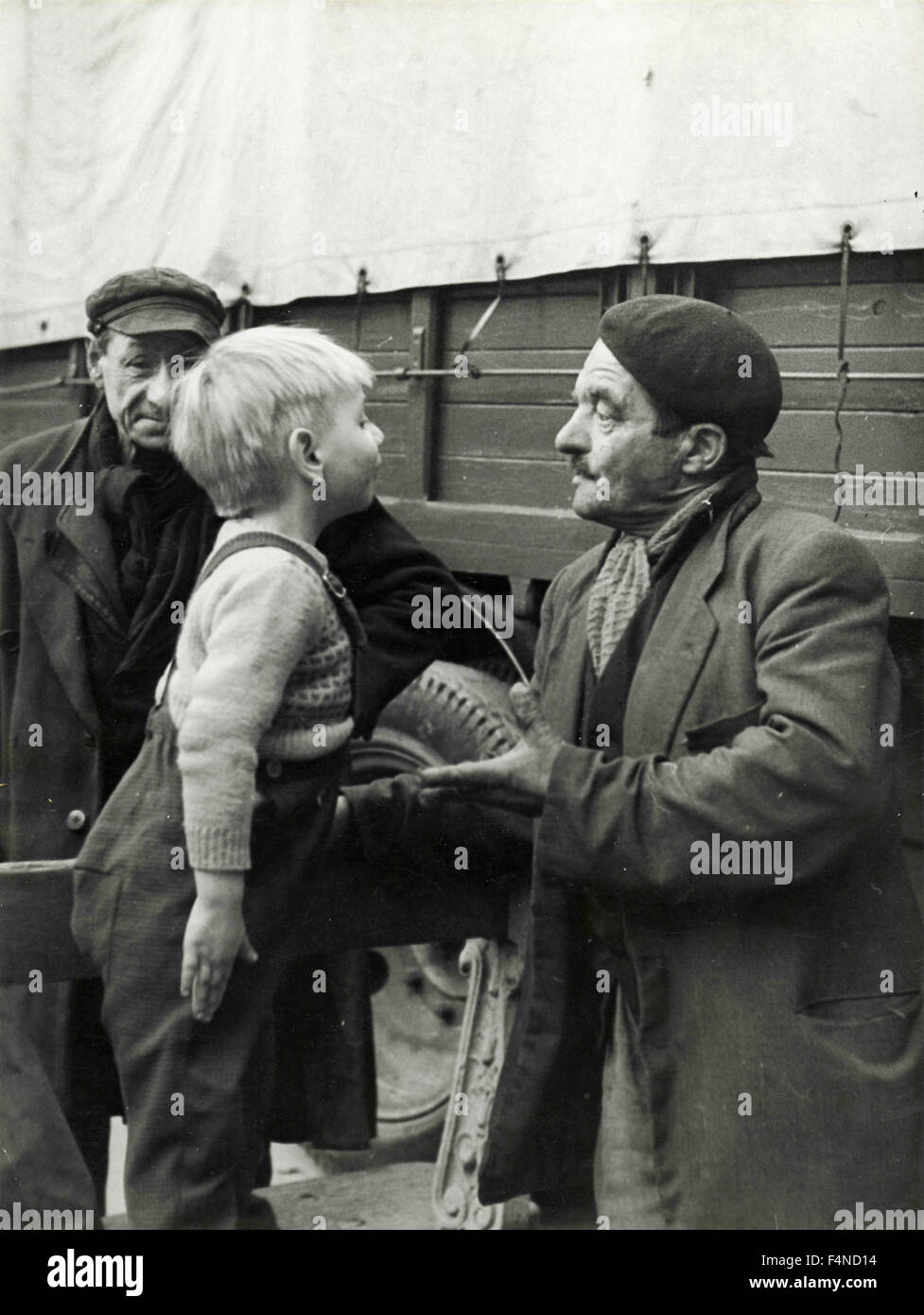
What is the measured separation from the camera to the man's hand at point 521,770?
2.25 meters

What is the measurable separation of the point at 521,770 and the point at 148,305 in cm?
112

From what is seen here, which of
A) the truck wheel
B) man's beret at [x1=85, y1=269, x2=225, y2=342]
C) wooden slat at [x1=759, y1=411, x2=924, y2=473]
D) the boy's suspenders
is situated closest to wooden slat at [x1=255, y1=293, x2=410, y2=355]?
the truck wheel

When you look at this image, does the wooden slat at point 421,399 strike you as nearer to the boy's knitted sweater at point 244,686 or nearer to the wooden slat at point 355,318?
the wooden slat at point 355,318

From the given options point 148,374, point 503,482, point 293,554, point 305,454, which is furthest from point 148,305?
point 503,482

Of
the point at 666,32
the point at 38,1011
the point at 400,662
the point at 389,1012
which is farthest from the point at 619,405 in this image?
the point at 389,1012

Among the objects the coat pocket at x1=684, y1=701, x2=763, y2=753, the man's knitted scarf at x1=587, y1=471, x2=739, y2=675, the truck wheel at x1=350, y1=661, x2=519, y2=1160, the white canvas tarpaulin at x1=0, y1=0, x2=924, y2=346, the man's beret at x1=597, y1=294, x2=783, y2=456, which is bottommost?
the truck wheel at x1=350, y1=661, x2=519, y2=1160

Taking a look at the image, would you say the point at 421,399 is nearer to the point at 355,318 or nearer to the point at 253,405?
the point at 355,318

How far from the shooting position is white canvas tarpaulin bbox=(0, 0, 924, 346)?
8.83 ft

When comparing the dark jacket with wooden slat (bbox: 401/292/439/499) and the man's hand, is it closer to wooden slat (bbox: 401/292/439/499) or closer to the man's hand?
the man's hand

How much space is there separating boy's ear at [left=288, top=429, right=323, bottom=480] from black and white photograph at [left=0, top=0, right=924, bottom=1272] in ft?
0.04

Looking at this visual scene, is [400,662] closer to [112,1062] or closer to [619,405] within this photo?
[619,405]

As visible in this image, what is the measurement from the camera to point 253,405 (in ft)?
7.16

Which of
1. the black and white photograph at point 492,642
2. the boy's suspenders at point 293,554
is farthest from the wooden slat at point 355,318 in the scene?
the boy's suspenders at point 293,554

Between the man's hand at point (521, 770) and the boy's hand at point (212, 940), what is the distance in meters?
0.37
